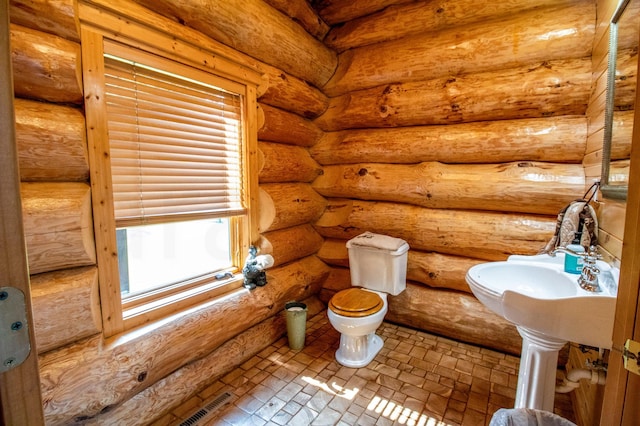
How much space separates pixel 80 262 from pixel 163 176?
672 mm

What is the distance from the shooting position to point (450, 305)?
2723 millimetres

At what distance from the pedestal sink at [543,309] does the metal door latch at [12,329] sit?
1516 mm

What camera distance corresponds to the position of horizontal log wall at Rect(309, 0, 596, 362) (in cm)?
225

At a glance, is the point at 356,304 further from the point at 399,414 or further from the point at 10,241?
the point at 10,241

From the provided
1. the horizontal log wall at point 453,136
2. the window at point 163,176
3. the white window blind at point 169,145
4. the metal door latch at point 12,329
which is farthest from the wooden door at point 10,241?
the horizontal log wall at point 453,136

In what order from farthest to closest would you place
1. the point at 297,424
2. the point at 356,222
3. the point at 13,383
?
the point at 356,222
the point at 297,424
the point at 13,383

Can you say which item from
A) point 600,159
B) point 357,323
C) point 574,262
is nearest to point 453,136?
point 600,159

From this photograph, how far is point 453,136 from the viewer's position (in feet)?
8.60

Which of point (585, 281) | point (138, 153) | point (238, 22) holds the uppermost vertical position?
point (238, 22)

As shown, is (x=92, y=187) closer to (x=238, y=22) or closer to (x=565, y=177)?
(x=238, y=22)

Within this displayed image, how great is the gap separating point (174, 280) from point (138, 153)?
0.88 m

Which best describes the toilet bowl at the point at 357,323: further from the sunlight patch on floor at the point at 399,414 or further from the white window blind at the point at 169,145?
the white window blind at the point at 169,145

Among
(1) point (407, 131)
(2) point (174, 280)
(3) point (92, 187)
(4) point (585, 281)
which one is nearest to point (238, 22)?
(3) point (92, 187)

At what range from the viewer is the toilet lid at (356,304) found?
230cm
